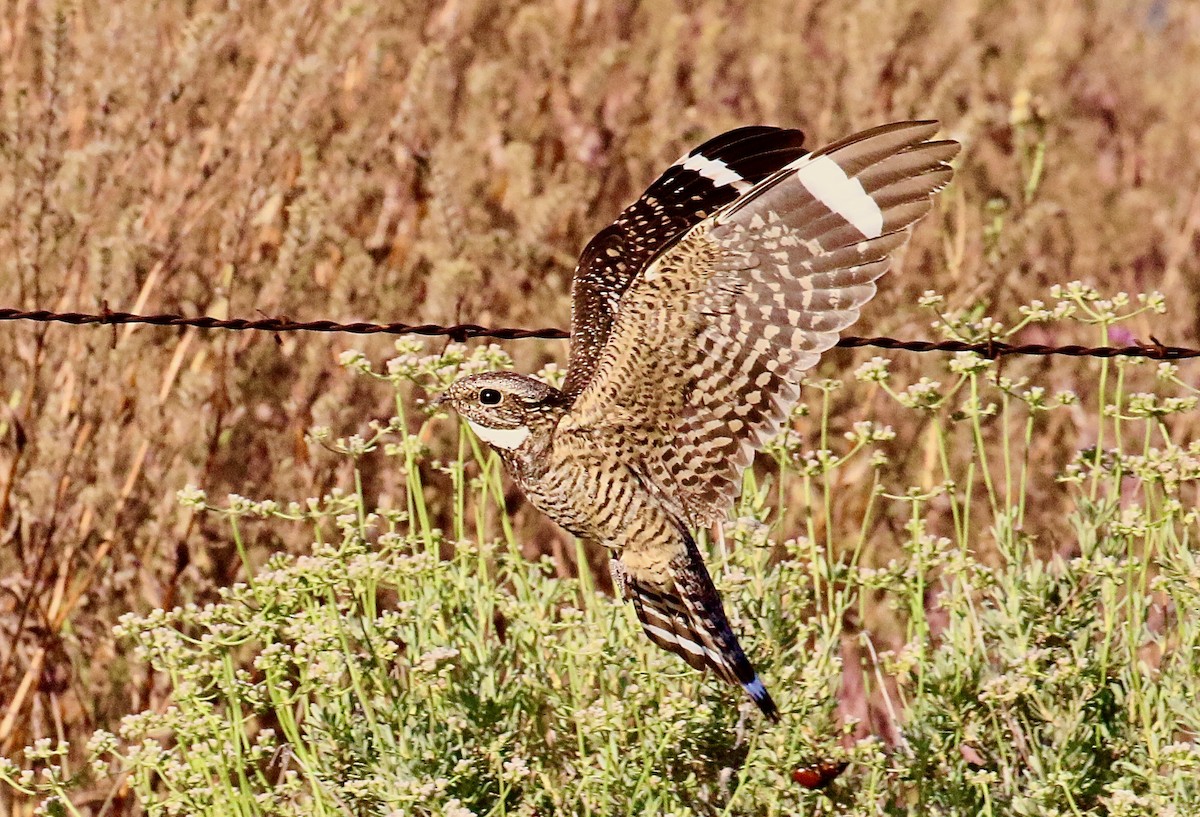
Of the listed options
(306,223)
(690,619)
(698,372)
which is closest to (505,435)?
(698,372)

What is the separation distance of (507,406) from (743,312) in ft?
0.91

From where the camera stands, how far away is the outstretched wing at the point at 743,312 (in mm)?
1714

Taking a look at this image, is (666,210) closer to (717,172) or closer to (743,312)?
(717,172)

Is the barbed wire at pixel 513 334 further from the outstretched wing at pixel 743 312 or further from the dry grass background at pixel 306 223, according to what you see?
the dry grass background at pixel 306 223

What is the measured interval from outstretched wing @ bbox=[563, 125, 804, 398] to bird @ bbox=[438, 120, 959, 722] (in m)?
0.04

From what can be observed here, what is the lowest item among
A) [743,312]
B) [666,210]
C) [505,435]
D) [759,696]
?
[759,696]

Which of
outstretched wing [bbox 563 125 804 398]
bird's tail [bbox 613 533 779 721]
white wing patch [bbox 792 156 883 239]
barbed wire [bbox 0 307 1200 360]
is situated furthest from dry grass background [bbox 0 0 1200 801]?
white wing patch [bbox 792 156 883 239]

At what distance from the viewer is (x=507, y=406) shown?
5.81ft

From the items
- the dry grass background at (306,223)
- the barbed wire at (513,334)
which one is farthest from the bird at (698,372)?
the dry grass background at (306,223)

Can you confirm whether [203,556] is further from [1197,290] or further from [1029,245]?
[1197,290]

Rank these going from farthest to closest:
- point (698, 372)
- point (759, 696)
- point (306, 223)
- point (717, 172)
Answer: point (306, 223)
point (717, 172)
point (759, 696)
point (698, 372)

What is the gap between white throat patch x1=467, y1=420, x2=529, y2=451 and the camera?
1.78 m

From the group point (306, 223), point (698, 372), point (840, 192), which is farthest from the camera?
point (306, 223)

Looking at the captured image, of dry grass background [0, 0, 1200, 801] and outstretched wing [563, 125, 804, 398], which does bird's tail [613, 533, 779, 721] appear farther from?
dry grass background [0, 0, 1200, 801]
